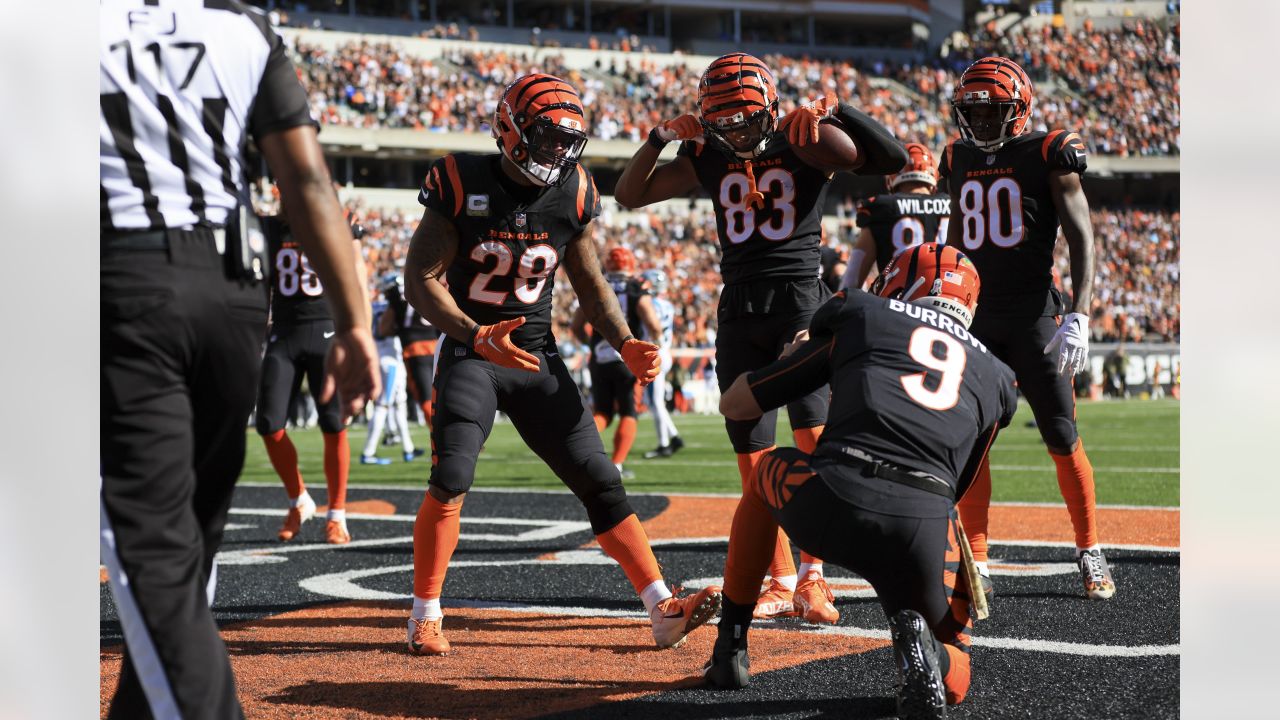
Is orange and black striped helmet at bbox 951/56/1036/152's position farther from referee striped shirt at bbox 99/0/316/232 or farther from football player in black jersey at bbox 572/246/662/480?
football player in black jersey at bbox 572/246/662/480

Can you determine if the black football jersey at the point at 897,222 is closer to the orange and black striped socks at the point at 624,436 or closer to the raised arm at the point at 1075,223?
the raised arm at the point at 1075,223

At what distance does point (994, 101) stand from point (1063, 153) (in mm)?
386

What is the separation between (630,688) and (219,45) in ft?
7.66

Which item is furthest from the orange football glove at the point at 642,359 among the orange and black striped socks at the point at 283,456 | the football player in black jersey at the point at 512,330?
the orange and black striped socks at the point at 283,456

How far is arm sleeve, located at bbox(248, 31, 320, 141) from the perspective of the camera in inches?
101

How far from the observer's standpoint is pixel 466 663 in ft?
14.4

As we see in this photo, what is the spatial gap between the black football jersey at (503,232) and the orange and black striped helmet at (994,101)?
6.30ft

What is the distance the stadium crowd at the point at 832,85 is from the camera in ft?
123

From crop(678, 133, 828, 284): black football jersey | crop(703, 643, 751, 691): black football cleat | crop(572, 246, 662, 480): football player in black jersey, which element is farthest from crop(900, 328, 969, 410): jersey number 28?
crop(572, 246, 662, 480): football player in black jersey

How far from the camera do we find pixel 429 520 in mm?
4695

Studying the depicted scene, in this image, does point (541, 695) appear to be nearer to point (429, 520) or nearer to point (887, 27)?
point (429, 520)

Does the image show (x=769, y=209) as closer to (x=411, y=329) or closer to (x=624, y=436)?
(x=624, y=436)

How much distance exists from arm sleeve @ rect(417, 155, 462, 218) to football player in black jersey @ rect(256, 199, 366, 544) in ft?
9.09

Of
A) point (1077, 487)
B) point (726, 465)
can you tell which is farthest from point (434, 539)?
point (726, 465)
